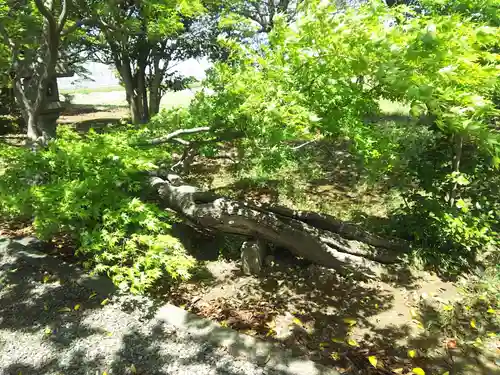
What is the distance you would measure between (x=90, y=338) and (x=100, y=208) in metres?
1.53

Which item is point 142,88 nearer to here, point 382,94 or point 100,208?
point 100,208

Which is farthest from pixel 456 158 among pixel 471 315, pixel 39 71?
pixel 39 71

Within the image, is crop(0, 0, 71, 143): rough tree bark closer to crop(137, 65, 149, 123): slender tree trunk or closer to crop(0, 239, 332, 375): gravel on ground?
crop(0, 239, 332, 375): gravel on ground

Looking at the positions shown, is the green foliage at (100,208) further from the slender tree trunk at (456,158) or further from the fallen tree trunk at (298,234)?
the slender tree trunk at (456,158)

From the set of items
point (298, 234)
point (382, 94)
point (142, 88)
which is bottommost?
point (298, 234)

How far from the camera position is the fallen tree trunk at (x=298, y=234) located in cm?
525

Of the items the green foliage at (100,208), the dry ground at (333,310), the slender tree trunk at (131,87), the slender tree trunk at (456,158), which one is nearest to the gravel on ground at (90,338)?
the green foliage at (100,208)

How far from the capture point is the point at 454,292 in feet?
15.7

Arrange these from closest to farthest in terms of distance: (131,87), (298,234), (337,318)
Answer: (337,318) < (298,234) < (131,87)

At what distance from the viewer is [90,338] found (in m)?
3.50

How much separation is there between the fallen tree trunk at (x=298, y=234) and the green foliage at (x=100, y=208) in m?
1.05

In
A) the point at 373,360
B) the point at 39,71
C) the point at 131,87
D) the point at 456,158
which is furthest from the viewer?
the point at 131,87

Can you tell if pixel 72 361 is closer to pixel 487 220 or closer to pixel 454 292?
pixel 454 292

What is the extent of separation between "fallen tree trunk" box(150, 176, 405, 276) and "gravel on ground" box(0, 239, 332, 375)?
1773mm
